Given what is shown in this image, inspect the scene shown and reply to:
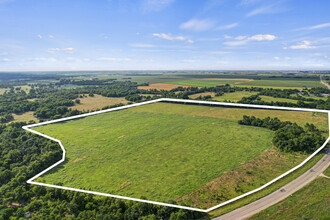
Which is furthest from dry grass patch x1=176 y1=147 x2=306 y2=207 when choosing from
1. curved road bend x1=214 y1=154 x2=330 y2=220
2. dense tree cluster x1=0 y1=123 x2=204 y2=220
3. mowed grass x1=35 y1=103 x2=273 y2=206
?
dense tree cluster x1=0 y1=123 x2=204 y2=220

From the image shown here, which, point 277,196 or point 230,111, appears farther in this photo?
point 277,196

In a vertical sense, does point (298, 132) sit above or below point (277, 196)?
above

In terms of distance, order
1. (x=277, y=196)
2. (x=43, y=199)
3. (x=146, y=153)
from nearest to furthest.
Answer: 1. (x=43, y=199)
2. (x=277, y=196)
3. (x=146, y=153)

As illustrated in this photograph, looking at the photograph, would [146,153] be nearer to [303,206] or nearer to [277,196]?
[277,196]

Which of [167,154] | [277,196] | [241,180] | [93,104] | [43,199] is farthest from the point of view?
[93,104]

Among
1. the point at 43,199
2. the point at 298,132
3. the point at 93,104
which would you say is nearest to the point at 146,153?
the point at 43,199

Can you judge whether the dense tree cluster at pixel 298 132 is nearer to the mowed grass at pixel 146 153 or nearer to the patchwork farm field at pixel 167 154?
the patchwork farm field at pixel 167 154

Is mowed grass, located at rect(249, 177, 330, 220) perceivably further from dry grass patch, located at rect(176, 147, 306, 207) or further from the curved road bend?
dry grass patch, located at rect(176, 147, 306, 207)
